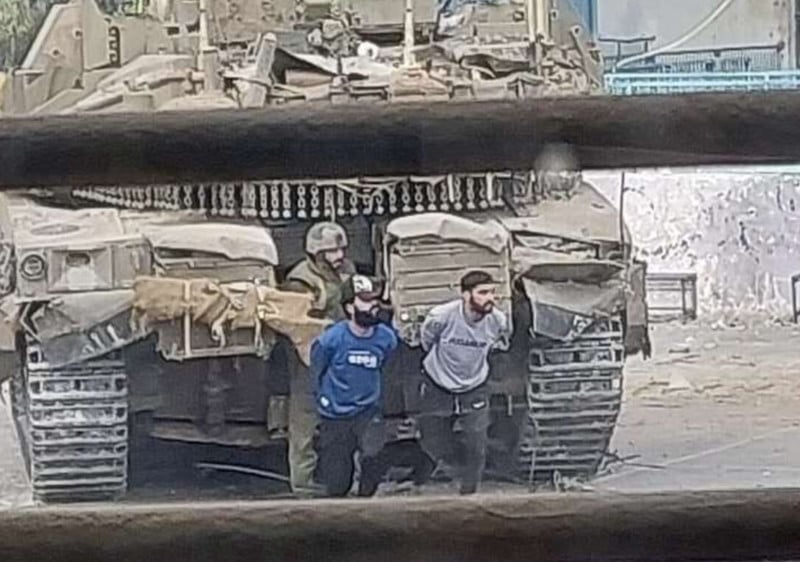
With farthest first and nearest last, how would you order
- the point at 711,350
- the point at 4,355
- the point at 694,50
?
the point at 4,355 → the point at 711,350 → the point at 694,50

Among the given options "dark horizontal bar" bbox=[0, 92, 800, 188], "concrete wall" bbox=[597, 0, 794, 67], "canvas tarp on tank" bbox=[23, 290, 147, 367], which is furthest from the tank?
"dark horizontal bar" bbox=[0, 92, 800, 188]

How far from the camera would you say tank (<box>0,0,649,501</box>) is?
4.61 ft

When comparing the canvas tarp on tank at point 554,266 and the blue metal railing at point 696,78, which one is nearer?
the blue metal railing at point 696,78

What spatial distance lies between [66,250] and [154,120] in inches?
46.3

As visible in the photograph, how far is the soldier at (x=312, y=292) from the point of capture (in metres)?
1.45

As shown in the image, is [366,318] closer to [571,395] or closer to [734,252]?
[571,395]

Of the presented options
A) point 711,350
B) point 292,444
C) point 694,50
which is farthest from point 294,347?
point 694,50

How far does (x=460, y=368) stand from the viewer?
1.48m

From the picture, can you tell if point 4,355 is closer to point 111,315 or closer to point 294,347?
point 111,315

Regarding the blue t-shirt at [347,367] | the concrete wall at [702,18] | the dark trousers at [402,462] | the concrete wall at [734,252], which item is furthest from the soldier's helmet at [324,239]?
the concrete wall at [702,18]

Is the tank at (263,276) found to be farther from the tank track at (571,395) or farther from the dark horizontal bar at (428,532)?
the dark horizontal bar at (428,532)

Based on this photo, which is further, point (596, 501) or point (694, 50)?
point (694, 50)

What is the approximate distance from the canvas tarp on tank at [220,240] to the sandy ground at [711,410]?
26 cm

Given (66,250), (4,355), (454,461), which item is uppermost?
(66,250)
